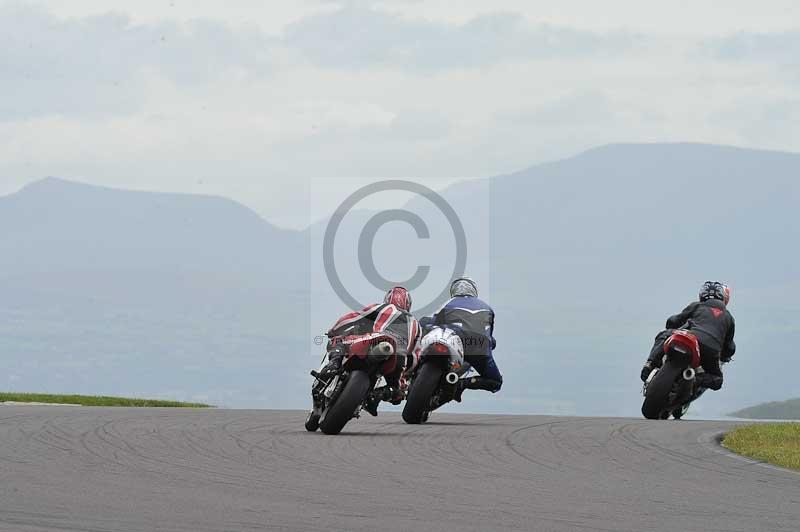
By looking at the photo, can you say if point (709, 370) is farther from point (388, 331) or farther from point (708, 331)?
point (388, 331)

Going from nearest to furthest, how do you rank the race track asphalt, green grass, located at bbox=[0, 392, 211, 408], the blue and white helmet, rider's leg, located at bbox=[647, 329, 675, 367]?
the race track asphalt → the blue and white helmet → rider's leg, located at bbox=[647, 329, 675, 367] → green grass, located at bbox=[0, 392, 211, 408]

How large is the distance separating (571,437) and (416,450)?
8.93ft

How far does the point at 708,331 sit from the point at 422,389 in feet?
15.7

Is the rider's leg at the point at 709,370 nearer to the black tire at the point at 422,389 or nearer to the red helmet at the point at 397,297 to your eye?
the black tire at the point at 422,389

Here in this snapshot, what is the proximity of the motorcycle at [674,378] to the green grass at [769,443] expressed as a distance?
1.36 meters

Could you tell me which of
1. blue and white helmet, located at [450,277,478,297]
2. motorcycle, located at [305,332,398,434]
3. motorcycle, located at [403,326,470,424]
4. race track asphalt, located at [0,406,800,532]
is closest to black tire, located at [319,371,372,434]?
motorcycle, located at [305,332,398,434]

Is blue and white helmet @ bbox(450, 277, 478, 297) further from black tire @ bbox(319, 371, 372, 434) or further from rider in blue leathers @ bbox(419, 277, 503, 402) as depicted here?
black tire @ bbox(319, 371, 372, 434)

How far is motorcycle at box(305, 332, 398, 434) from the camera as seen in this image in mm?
15695

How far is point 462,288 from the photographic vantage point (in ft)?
63.7

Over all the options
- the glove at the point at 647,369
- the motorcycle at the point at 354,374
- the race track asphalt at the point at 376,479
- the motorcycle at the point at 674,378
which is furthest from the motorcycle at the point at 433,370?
the glove at the point at 647,369

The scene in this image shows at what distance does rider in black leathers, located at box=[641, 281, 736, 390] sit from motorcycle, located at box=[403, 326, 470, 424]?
12.1 ft

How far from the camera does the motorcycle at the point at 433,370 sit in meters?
17.7

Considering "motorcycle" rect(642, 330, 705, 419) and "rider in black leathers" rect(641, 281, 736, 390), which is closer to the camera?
"motorcycle" rect(642, 330, 705, 419)

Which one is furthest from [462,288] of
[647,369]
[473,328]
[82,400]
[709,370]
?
[82,400]
